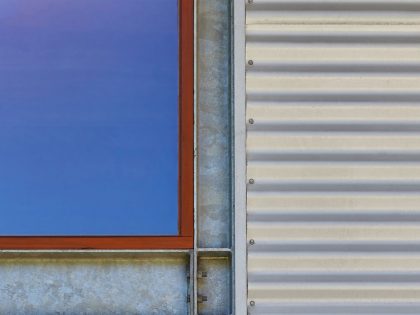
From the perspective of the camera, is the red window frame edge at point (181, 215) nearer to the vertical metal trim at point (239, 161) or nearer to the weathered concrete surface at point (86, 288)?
the weathered concrete surface at point (86, 288)

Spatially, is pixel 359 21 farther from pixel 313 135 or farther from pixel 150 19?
pixel 150 19

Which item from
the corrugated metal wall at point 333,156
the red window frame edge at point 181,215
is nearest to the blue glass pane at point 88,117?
the red window frame edge at point 181,215

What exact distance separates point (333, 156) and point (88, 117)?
1372 mm

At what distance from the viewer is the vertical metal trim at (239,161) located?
2.97 m

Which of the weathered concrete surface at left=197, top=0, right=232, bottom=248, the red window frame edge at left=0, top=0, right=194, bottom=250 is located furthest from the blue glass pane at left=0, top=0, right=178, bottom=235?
the weathered concrete surface at left=197, top=0, right=232, bottom=248

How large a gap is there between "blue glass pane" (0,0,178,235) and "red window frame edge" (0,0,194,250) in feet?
0.13

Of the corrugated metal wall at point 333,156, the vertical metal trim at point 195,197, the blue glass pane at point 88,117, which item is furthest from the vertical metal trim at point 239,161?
the blue glass pane at point 88,117

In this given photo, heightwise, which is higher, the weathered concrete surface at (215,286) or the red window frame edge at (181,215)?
the red window frame edge at (181,215)

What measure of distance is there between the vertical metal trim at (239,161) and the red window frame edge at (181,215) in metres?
0.24

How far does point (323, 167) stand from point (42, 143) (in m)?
1.56

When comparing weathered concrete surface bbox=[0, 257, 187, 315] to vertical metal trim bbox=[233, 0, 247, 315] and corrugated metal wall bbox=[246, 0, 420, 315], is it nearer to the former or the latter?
vertical metal trim bbox=[233, 0, 247, 315]

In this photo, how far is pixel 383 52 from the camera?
10.3 ft

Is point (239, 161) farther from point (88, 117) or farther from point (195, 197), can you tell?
point (88, 117)

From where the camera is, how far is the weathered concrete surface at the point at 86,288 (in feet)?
9.86
